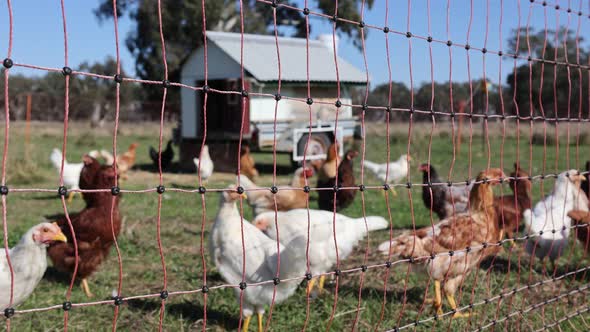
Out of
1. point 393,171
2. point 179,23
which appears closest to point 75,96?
Answer: point 179,23

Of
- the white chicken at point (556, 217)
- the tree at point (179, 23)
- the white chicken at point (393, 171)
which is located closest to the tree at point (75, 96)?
the tree at point (179, 23)

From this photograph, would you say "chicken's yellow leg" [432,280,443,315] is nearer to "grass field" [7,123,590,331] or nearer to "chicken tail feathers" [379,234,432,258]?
"grass field" [7,123,590,331]

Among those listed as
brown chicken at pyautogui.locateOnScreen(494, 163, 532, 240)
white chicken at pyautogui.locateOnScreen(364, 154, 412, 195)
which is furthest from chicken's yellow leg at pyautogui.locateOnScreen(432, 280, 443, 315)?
white chicken at pyautogui.locateOnScreen(364, 154, 412, 195)

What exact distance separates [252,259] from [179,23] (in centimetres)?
1960

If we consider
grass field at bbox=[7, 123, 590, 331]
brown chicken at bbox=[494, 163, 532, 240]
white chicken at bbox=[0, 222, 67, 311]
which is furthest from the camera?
brown chicken at bbox=[494, 163, 532, 240]

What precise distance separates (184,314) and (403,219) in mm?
3752

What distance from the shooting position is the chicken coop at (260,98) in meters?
11.6

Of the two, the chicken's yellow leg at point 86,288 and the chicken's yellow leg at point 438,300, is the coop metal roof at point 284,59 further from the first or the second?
the chicken's yellow leg at point 438,300

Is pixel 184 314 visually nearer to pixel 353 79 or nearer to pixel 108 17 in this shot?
pixel 353 79

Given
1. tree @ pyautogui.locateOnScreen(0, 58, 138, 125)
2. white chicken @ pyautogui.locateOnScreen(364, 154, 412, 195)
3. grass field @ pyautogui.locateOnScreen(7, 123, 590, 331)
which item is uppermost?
tree @ pyautogui.locateOnScreen(0, 58, 138, 125)

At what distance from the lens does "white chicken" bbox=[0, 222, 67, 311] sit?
7.82 feet

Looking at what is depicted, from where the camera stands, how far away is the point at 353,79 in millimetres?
13578

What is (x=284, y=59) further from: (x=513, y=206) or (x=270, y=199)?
(x=513, y=206)

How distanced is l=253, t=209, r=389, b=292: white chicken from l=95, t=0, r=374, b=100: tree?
16260 mm
